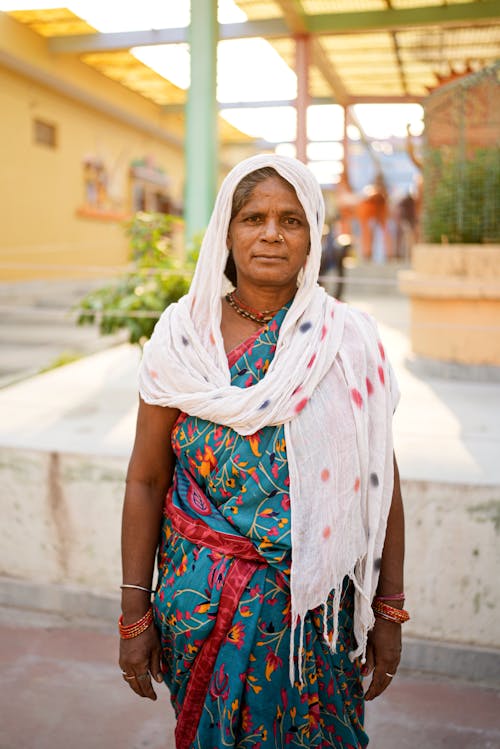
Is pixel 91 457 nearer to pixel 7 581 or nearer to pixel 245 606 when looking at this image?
pixel 7 581

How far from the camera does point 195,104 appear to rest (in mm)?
5840

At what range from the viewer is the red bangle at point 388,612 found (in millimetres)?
1614

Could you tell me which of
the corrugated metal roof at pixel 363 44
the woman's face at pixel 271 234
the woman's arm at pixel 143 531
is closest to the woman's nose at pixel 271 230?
the woman's face at pixel 271 234

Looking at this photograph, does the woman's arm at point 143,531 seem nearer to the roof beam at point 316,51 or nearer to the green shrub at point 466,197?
the green shrub at point 466,197

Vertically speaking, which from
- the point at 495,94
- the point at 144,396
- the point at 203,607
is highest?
the point at 495,94

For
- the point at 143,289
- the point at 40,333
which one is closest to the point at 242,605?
the point at 143,289

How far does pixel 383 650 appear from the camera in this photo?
1611 mm

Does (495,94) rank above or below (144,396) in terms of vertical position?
above

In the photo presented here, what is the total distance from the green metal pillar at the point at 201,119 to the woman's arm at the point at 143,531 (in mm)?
4141

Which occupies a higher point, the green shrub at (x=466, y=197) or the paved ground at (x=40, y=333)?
the green shrub at (x=466, y=197)

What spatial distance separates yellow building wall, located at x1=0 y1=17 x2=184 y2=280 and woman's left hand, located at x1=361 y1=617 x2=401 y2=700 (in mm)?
7298

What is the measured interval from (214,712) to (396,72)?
1099cm

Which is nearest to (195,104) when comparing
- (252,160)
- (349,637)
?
(252,160)

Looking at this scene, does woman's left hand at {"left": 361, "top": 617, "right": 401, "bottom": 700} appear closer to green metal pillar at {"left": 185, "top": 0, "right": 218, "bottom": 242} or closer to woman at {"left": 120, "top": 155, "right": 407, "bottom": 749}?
woman at {"left": 120, "top": 155, "right": 407, "bottom": 749}
